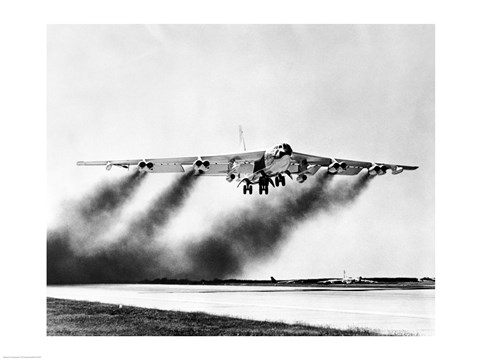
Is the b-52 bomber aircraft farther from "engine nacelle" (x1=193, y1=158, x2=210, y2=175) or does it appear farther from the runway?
the runway

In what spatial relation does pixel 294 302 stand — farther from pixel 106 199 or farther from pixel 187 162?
pixel 106 199

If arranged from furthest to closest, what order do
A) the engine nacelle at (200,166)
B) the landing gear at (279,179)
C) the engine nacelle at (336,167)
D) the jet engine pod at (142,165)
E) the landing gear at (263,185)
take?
1. the landing gear at (263,185)
2. the landing gear at (279,179)
3. the engine nacelle at (336,167)
4. the engine nacelle at (200,166)
5. the jet engine pod at (142,165)

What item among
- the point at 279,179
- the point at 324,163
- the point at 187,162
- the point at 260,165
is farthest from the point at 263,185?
the point at 187,162

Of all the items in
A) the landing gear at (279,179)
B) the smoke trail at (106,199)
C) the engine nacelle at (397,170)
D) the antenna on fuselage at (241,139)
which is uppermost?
the antenna on fuselage at (241,139)

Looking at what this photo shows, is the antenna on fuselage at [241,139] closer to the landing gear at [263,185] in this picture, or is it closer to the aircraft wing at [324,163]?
the landing gear at [263,185]

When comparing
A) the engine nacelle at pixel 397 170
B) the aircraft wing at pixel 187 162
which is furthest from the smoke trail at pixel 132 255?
the engine nacelle at pixel 397 170
